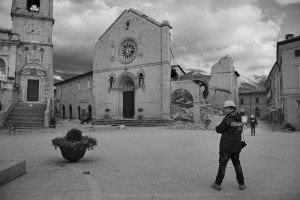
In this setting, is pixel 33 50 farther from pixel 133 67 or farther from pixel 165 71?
pixel 165 71

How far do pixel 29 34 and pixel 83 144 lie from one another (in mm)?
26179

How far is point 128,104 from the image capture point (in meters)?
32.1

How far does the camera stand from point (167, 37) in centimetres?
2870

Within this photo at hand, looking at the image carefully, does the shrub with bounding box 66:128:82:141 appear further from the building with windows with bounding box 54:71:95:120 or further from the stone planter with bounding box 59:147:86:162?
the building with windows with bounding box 54:71:95:120

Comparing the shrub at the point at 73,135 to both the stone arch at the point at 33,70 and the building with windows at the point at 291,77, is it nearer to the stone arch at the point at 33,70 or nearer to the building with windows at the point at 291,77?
the building with windows at the point at 291,77

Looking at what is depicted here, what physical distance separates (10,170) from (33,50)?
26.8 m

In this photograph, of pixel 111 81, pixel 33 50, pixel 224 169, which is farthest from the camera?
pixel 111 81

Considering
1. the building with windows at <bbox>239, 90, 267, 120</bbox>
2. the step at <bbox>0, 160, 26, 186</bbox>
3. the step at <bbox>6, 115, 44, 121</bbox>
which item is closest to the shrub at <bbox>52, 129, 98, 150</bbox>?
the step at <bbox>0, 160, 26, 186</bbox>

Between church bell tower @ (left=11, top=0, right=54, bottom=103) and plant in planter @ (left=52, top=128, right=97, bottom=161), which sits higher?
church bell tower @ (left=11, top=0, right=54, bottom=103)

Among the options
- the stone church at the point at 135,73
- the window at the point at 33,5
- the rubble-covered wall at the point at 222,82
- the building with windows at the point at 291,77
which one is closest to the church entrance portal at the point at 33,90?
the stone church at the point at 135,73

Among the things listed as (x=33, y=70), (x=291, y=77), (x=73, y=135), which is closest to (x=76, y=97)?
(x=33, y=70)

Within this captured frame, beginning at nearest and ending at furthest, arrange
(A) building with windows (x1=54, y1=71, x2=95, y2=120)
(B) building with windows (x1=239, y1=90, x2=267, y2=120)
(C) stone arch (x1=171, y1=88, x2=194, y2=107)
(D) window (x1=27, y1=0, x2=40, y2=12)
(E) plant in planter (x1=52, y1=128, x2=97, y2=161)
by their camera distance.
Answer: (E) plant in planter (x1=52, y1=128, x2=97, y2=161) < (D) window (x1=27, y1=0, x2=40, y2=12) < (C) stone arch (x1=171, y1=88, x2=194, y2=107) < (A) building with windows (x1=54, y1=71, x2=95, y2=120) < (B) building with windows (x1=239, y1=90, x2=267, y2=120)

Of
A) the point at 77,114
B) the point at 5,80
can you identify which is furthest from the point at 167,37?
the point at 77,114

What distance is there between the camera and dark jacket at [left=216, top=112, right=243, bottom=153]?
16.9 ft
